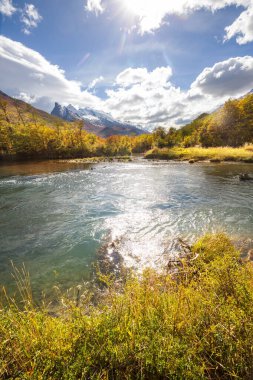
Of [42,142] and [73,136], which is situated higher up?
[73,136]

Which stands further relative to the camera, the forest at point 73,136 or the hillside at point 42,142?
the hillside at point 42,142

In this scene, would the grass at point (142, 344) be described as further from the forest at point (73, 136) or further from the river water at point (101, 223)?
the forest at point (73, 136)

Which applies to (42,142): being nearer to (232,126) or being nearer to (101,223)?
(232,126)

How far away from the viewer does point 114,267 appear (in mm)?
7852

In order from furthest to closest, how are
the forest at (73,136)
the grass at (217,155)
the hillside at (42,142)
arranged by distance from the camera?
the hillside at (42,142) → the forest at (73,136) → the grass at (217,155)

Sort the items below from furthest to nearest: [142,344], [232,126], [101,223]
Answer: [232,126], [101,223], [142,344]

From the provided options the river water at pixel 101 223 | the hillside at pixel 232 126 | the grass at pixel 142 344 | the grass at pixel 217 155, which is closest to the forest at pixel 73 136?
the hillside at pixel 232 126

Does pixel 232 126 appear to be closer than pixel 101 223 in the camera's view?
No

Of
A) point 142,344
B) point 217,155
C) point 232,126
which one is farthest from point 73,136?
point 142,344

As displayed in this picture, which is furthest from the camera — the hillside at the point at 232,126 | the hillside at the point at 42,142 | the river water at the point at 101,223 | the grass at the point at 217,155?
the hillside at the point at 42,142

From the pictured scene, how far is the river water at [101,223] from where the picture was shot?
326 inches

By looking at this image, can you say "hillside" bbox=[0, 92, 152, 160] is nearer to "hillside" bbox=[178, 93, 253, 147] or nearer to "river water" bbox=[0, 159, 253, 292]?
"hillside" bbox=[178, 93, 253, 147]

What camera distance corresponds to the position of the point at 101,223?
1229cm

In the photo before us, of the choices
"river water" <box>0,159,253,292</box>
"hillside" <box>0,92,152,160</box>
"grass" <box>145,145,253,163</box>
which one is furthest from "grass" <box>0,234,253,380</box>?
"hillside" <box>0,92,152,160</box>
